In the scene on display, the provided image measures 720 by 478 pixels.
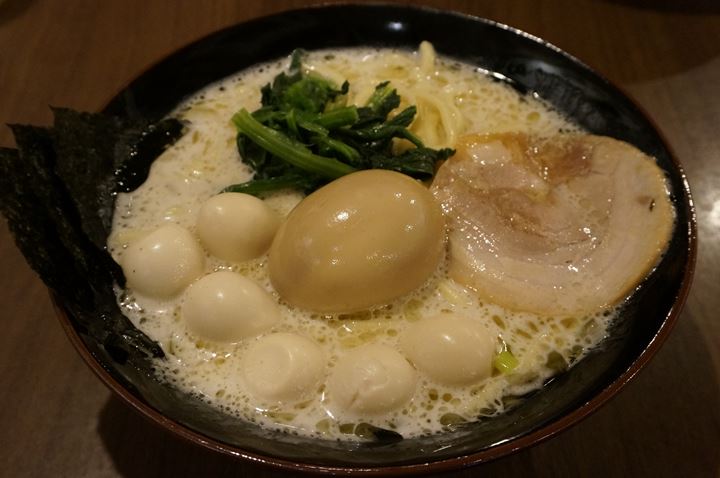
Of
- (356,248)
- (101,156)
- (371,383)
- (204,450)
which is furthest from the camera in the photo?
(101,156)

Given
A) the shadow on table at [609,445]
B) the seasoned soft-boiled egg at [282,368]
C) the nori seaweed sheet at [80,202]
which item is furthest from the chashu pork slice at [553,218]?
the nori seaweed sheet at [80,202]

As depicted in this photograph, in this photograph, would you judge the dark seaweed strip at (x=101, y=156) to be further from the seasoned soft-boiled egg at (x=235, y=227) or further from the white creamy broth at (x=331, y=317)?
the seasoned soft-boiled egg at (x=235, y=227)

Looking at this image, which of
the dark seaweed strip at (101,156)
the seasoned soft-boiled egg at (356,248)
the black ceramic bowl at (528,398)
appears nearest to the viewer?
the black ceramic bowl at (528,398)

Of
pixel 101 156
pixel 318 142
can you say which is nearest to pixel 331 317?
pixel 318 142

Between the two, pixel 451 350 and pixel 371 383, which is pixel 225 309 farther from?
pixel 451 350

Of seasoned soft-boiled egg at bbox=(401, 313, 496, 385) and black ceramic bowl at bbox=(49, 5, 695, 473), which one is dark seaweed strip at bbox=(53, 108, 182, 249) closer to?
black ceramic bowl at bbox=(49, 5, 695, 473)

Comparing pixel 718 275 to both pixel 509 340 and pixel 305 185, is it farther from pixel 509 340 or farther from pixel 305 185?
pixel 305 185
